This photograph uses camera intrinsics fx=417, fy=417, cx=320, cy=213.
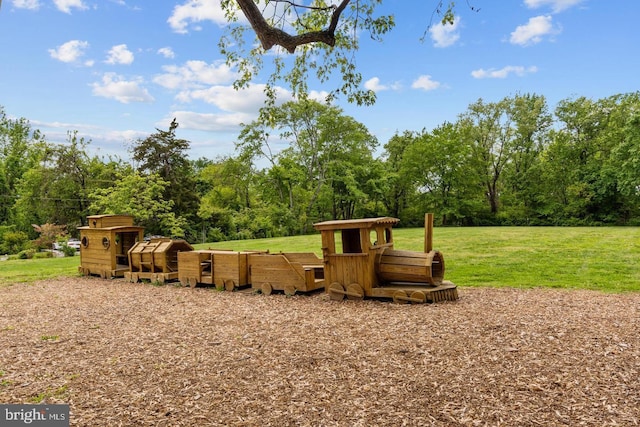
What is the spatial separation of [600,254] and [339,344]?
12.9m

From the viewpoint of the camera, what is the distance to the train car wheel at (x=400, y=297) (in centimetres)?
763

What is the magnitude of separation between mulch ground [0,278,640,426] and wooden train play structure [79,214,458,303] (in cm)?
43

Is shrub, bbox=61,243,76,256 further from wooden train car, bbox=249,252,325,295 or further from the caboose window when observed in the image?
the caboose window

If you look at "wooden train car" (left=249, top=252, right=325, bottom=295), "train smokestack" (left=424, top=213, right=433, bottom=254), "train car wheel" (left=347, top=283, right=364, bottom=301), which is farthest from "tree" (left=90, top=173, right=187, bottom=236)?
"train smokestack" (left=424, top=213, right=433, bottom=254)

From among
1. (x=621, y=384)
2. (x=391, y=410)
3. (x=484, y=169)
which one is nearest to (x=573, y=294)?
(x=621, y=384)

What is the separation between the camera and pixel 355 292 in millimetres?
8008

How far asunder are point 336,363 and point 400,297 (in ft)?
10.3

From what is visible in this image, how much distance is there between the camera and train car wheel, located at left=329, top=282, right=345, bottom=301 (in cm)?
813

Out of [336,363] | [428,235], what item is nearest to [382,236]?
[428,235]

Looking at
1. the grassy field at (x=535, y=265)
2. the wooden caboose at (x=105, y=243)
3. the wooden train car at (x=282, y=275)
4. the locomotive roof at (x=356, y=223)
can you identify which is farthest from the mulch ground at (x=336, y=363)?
the wooden caboose at (x=105, y=243)

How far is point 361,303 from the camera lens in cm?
775

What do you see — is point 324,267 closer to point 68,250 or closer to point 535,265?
point 535,265

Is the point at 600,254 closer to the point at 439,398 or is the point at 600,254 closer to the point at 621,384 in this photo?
the point at 621,384

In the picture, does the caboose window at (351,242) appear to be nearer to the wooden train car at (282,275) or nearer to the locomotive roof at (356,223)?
the locomotive roof at (356,223)
